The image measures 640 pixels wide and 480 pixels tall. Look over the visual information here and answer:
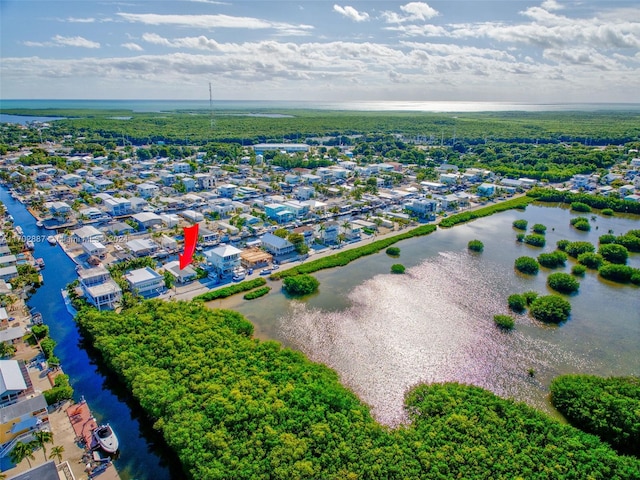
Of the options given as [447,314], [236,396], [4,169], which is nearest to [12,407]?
[236,396]

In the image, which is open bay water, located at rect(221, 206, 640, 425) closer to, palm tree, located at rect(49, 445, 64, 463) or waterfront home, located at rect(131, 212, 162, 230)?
palm tree, located at rect(49, 445, 64, 463)

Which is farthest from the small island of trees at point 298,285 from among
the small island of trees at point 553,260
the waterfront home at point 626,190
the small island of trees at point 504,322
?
the waterfront home at point 626,190

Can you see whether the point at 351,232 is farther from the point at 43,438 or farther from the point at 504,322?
the point at 43,438

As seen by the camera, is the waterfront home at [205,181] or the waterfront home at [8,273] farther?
the waterfront home at [205,181]

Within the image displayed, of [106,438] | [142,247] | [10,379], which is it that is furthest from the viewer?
[142,247]

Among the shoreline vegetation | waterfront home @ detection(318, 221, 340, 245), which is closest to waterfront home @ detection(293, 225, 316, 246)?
waterfront home @ detection(318, 221, 340, 245)


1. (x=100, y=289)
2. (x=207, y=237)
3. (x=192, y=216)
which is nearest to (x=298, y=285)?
(x=100, y=289)

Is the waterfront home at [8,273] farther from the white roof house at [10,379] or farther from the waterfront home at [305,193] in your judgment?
the waterfront home at [305,193]
